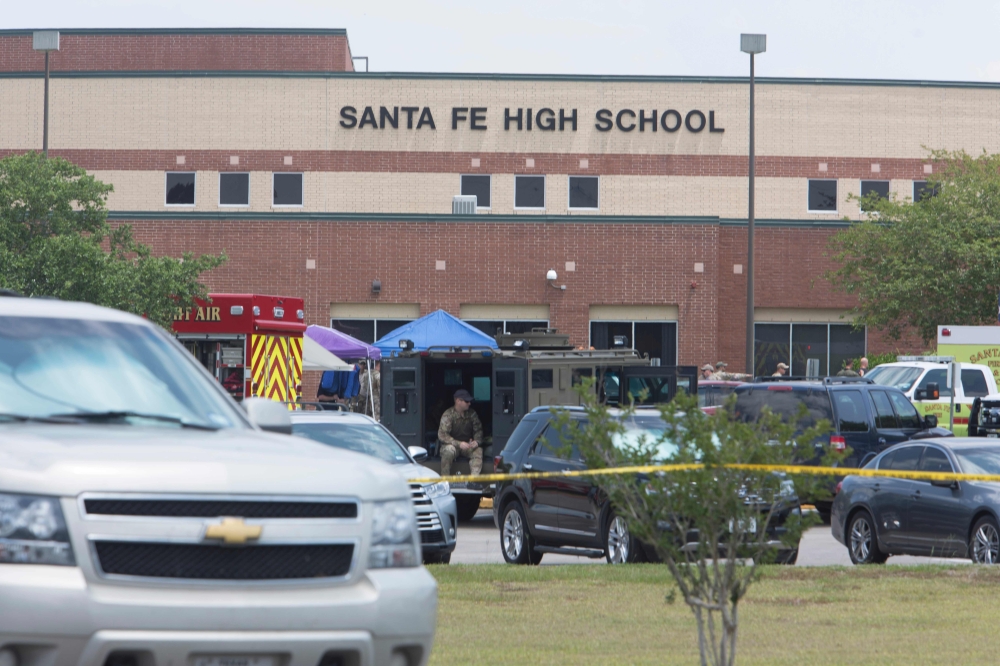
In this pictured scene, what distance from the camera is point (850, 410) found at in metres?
20.2

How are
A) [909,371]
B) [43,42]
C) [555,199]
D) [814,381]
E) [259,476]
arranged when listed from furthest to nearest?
[555,199] < [43,42] < [909,371] < [814,381] < [259,476]

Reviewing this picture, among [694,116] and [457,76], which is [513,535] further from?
[694,116]

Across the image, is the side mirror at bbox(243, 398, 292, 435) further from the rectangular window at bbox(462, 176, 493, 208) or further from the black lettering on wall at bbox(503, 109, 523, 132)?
the black lettering on wall at bbox(503, 109, 523, 132)

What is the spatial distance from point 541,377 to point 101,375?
579 inches

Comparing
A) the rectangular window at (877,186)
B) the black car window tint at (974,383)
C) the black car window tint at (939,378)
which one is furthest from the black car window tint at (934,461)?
the rectangular window at (877,186)

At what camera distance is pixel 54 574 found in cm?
448

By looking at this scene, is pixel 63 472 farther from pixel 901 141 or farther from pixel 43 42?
pixel 901 141

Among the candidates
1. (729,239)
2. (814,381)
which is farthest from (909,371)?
(729,239)

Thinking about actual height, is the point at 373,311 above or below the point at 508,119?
below

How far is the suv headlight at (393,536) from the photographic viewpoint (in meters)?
5.10

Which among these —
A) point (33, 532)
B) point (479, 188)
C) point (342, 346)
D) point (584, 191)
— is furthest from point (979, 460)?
point (479, 188)

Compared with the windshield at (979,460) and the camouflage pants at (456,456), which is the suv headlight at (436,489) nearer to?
the camouflage pants at (456,456)

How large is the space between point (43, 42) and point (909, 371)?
2156 centimetres

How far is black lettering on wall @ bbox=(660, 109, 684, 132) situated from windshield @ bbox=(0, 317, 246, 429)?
36.5 meters
